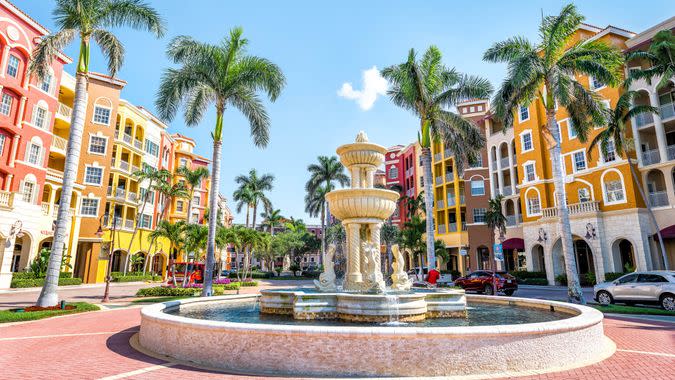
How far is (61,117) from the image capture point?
32.5m

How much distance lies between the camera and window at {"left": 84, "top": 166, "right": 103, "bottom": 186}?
1421 inches

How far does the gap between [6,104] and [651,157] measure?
47.5 m

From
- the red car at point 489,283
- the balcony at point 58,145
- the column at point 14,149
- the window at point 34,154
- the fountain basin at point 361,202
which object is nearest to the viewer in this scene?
the fountain basin at point 361,202

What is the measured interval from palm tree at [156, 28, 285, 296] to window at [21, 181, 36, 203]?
1610 cm

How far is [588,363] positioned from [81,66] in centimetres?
2071

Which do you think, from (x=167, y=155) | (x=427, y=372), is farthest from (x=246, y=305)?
(x=167, y=155)

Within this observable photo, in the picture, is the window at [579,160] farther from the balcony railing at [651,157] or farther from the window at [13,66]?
the window at [13,66]

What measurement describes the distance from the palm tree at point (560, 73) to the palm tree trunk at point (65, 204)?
20.3 meters

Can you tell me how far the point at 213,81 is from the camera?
2020 cm

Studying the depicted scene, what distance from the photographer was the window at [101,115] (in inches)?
1455

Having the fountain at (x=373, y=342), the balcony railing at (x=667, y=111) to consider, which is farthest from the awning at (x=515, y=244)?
the fountain at (x=373, y=342)

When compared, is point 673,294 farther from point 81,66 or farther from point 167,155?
point 167,155

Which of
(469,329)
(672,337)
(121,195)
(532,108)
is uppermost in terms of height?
(532,108)

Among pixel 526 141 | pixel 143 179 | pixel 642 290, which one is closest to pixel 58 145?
pixel 143 179
